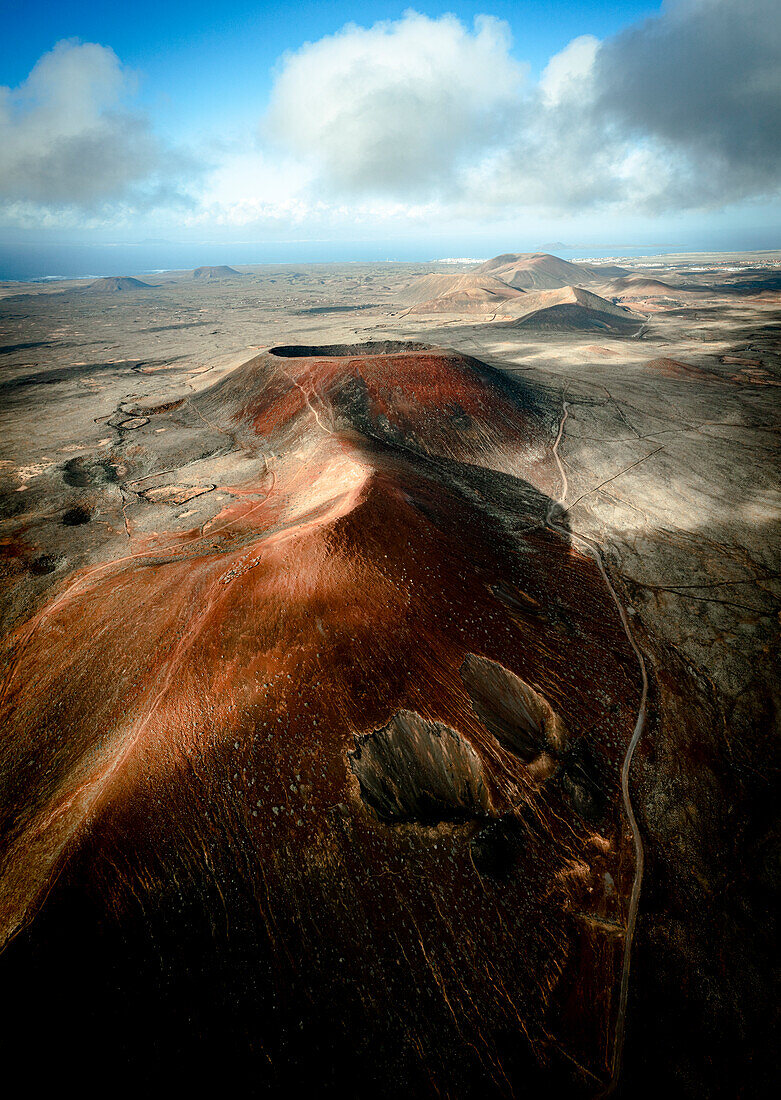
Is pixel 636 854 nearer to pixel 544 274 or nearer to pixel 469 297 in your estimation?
pixel 469 297

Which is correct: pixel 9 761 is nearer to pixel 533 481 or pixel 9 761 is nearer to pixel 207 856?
pixel 207 856

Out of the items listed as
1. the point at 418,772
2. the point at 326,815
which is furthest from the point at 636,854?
the point at 326,815

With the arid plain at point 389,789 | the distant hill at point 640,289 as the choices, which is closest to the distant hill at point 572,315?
the distant hill at point 640,289

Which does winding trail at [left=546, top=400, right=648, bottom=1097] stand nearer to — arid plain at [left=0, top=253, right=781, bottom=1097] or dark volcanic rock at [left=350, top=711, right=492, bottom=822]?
arid plain at [left=0, top=253, right=781, bottom=1097]

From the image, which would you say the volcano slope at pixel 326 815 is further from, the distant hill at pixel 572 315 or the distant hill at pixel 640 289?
the distant hill at pixel 640 289

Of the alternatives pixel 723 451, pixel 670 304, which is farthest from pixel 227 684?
pixel 670 304
